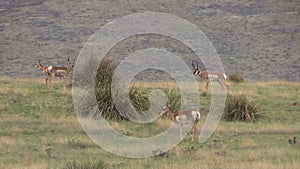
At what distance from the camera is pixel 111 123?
22.6 meters

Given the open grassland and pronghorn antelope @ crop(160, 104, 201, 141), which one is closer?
the open grassland

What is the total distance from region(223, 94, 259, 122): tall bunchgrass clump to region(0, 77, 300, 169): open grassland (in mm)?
367

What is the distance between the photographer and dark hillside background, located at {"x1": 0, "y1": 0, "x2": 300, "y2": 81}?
64.9 m

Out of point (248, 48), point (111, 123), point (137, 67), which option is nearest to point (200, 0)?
point (248, 48)

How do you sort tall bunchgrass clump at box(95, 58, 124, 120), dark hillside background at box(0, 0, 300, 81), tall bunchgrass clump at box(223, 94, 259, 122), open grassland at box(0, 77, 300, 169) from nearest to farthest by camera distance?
1. open grassland at box(0, 77, 300, 169)
2. tall bunchgrass clump at box(95, 58, 124, 120)
3. tall bunchgrass clump at box(223, 94, 259, 122)
4. dark hillside background at box(0, 0, 300, 81)

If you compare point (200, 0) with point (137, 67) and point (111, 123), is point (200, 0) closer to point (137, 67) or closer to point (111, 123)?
point (137, 67)

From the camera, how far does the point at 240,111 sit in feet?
79.6

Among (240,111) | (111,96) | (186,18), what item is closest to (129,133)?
(111,96)

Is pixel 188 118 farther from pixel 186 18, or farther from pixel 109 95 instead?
pixel 186 18

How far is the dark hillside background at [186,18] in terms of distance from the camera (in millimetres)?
64938

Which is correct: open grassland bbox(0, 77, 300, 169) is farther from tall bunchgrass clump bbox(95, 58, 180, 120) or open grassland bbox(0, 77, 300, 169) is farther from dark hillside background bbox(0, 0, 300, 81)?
dark hillside background bbox(0, 0, 300, 81)

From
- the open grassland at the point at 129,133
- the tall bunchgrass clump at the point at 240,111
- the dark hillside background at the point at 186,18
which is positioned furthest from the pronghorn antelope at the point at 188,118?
the dark hillside background at the point at 186,18

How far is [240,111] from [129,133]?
5072 millimetres

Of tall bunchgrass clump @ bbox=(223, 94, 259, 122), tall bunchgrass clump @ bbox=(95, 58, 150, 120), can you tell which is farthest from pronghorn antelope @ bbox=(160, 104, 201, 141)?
tall bunchgrass clump @ bbox=(223, 94, 259, 122)
